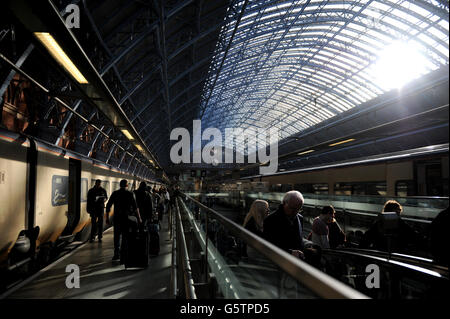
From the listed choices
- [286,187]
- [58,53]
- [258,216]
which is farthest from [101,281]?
[286,187]

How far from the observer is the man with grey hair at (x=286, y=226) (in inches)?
140

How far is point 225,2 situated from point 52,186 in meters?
12.6

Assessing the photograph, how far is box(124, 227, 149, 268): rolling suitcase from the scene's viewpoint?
20.8ft

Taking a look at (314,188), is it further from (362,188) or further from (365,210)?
(365,210)

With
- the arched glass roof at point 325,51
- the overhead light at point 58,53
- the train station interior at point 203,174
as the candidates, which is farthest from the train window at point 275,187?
the overhead light at point 58,53

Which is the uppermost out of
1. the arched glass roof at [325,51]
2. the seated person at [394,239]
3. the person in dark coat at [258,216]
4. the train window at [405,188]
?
the arched glass roof at [325,51]

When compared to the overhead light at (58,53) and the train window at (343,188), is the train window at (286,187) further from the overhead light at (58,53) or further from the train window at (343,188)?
the overhead light at (58,53)

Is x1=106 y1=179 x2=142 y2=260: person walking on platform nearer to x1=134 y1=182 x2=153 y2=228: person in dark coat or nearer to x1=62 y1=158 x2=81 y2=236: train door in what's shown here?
x1=134 y1=182 x2=153 y2=228: person in dark coat

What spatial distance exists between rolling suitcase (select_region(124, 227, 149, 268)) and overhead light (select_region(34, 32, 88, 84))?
3.39 m

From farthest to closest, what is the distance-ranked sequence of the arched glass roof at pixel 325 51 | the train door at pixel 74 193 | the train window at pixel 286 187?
the arched glass roof at pixel 325 51 < the train window at pixel 286 187 < the train door at pixel 74 193

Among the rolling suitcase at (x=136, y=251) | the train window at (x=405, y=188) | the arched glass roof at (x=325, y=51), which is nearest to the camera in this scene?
the rolling suitcase at (x=136, y=251)

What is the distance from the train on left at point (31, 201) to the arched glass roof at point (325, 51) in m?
10.2

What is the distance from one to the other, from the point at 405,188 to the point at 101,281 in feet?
26.9

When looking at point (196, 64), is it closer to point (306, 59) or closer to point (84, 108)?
point (84, 108)
